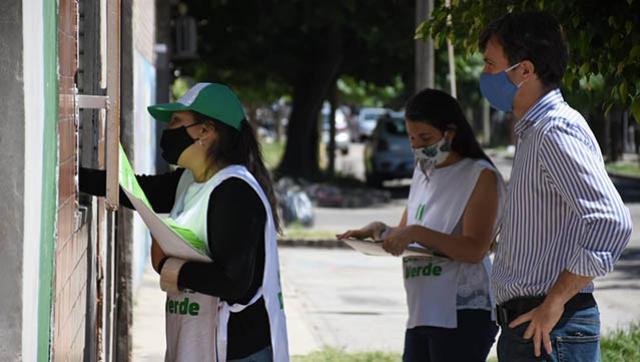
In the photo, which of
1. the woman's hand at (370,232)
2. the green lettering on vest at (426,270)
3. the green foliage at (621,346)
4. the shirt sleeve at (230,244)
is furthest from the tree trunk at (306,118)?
the shirt sleeve at (230,244)

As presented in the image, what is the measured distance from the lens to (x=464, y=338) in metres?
5.22

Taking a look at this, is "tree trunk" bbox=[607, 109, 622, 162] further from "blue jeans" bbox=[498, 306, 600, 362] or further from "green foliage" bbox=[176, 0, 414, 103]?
"blue jeans" bbox=[498, 306, 600, 362]

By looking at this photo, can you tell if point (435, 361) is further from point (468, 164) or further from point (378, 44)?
point (378, 44)

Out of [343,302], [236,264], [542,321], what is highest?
[236,264]

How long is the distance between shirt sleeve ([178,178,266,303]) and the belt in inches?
31.8

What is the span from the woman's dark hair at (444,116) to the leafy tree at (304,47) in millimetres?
20221

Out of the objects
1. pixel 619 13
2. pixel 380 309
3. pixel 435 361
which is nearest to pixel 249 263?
pixel 435 361

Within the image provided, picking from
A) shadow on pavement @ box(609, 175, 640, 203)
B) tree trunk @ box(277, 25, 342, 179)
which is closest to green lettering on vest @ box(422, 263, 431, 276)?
shadow on pavement @ box(609, 175, 640, 203)

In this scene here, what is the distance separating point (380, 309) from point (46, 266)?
9.05 metres

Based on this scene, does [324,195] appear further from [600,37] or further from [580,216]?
[580,216]

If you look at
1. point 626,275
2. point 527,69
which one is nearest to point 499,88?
point 527,69

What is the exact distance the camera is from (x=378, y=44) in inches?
1088

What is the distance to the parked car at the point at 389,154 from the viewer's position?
30.3 meters

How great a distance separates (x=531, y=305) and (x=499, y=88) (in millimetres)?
698
